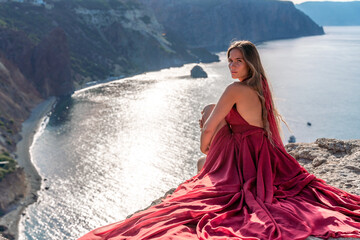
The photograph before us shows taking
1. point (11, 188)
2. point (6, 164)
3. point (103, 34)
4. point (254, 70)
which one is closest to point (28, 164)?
point (6, 164)

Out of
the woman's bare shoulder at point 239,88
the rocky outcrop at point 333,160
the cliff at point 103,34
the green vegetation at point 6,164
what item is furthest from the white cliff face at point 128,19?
the woman's bare shoulder at point 239,88

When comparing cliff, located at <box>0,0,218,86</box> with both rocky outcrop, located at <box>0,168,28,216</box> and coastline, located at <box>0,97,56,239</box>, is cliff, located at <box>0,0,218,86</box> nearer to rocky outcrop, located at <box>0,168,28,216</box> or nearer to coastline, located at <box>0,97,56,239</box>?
coastline, located at <box>0,97,56,239</box>

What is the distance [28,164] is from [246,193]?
54.7 metres

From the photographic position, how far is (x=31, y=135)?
65.4 meters

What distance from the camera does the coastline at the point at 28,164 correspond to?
40250 mm

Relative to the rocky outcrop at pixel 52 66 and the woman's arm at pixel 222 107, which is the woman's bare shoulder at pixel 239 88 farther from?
the rocky outcrop at pixel 52 66

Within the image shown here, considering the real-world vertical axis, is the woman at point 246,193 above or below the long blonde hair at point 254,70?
below

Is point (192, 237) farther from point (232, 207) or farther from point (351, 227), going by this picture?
point (351, 227)

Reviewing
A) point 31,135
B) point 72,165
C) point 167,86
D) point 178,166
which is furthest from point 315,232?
point 167,86

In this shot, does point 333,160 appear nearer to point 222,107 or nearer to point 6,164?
point 222,107

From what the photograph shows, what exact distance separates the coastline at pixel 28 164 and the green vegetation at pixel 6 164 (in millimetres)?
2137

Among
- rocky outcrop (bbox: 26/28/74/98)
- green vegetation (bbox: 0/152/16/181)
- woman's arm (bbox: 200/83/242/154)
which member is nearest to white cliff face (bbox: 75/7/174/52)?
rocky outcrop (bbox: 26/28/74/98)

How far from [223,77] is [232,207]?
377ft

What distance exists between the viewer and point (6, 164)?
1927 inches
